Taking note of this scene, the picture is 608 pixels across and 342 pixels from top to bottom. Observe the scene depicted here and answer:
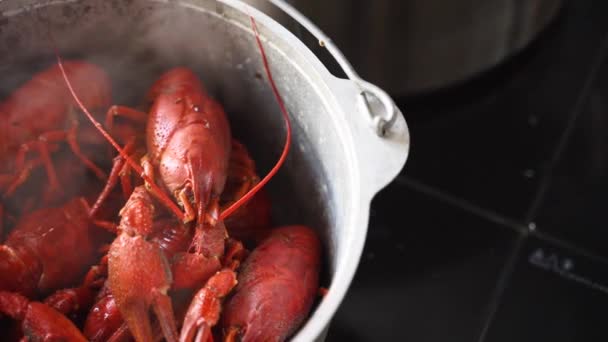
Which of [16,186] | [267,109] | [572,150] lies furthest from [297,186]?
[572,150]

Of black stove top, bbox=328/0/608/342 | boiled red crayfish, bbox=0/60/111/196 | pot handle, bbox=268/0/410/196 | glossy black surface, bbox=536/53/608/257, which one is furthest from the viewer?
glossy black surface, bbox=536/53/608/257

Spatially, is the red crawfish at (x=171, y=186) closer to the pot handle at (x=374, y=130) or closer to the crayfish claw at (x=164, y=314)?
the crayfish claw at (x=164, y=314)

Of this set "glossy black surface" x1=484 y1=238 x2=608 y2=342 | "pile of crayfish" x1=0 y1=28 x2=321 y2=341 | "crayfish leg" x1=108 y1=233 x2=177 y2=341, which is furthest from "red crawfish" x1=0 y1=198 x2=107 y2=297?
"glossy black surface" x1=484 y1=238 x2=608 y2=342

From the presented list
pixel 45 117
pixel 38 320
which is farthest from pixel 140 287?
pixel 45 117

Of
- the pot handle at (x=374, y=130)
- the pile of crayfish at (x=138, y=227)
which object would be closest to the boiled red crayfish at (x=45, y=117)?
the pile of crayfish at (x=138, y=227)

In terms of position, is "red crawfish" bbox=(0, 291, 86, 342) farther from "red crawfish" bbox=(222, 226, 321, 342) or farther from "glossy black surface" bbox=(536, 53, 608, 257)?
"glossy black surface" bbox=(536, 53, 608, 257)

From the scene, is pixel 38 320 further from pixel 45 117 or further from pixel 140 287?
pixel 45 117

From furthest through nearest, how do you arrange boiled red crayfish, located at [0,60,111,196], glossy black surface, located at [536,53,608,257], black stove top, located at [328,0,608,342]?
glossy black surface, located at [536,53,608,257], black stove top, located at [328,0,608,342], boiled red crayfish, located at [0,60,111,196]
